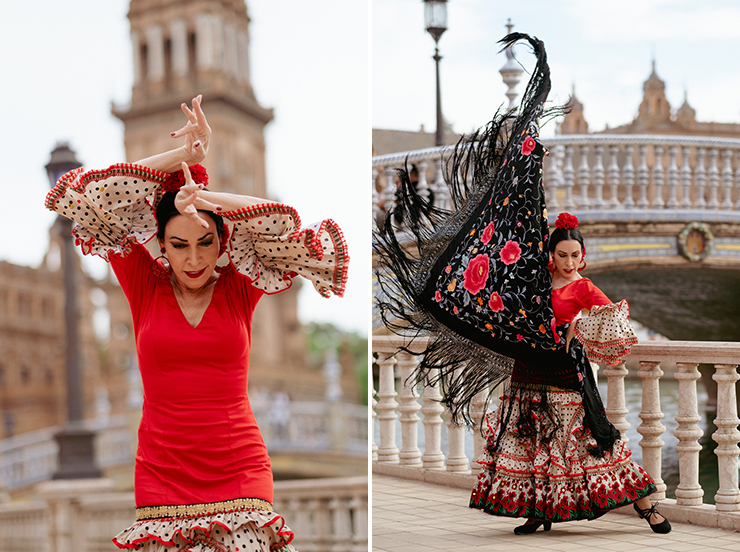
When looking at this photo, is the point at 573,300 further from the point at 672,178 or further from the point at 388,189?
the point at 672,178

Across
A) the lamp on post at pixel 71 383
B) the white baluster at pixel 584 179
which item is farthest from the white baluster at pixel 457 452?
the white baluster at pixel 584 179

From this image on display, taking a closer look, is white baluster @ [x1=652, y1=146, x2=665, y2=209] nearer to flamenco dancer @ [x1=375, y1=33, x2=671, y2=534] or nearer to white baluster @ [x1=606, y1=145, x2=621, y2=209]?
white baluster @ [x1=606, y1=145, x2=621, y2=209]

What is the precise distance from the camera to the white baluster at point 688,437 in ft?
14.5

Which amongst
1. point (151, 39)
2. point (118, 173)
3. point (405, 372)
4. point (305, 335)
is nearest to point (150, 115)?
point (151, 39)

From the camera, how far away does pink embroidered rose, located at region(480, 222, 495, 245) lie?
411 centimetres

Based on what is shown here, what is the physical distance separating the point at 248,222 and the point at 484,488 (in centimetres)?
228

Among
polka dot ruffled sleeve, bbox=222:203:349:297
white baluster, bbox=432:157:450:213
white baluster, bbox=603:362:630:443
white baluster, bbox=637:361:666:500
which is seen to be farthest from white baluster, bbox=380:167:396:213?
polka dot ruffled sleeve, bbox=222:203:349:297

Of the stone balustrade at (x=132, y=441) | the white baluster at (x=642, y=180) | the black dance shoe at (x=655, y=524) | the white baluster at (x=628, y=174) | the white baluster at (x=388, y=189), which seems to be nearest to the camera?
the black dance shoe at (x=655, y=524)

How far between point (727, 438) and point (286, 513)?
3.36 meters

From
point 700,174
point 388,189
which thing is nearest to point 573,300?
point 388,189

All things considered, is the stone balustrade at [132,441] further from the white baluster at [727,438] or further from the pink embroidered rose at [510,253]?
the pink embroidered rose at [510,253]

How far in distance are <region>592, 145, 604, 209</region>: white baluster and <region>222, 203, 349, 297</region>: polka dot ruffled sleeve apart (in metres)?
9.71

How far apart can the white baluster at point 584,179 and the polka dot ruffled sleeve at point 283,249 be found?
9613mm

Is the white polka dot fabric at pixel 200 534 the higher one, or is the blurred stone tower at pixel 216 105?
the blurred stone tower at pixel 216 105
